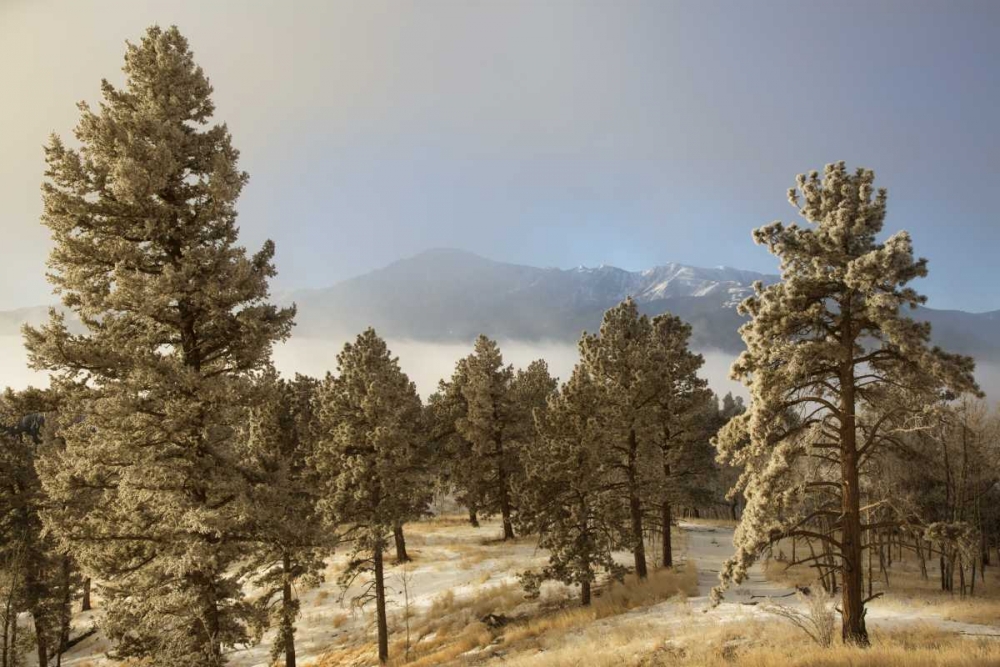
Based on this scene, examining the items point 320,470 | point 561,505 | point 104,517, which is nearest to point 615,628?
point 561,505

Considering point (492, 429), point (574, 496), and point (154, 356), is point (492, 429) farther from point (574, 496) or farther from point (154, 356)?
point (154, 356)

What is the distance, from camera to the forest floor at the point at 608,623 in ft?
44.1

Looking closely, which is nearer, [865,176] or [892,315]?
[892,315]

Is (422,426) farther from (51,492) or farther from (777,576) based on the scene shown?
(51,492)

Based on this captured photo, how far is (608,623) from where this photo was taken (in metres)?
19.9

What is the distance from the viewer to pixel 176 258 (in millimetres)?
11055

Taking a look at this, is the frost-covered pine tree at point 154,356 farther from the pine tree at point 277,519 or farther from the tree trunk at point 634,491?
the tree trunk at point 634,491

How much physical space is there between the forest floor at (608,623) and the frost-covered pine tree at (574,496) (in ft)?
5.64

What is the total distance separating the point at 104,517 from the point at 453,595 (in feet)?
66.0

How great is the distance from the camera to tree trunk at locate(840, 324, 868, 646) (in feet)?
39.3

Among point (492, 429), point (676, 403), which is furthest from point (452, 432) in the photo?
point (676, 403)

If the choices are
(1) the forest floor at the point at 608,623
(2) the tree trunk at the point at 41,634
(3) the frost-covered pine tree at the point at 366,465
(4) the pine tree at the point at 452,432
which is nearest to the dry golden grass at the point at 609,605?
(1) the forest floor at the point at 608,623

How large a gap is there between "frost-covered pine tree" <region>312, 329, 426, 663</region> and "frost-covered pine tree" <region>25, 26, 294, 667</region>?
31.5 feet

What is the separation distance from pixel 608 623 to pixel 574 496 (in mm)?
5037
